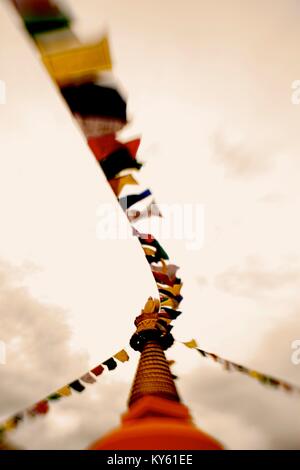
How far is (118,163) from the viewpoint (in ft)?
13.7

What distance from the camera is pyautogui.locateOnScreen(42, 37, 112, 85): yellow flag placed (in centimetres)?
296

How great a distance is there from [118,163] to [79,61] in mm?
1435

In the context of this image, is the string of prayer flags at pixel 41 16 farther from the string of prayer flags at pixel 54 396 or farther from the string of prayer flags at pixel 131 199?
the string of prayer flags at pixel 54 396

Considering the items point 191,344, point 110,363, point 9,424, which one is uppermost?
point 191,344

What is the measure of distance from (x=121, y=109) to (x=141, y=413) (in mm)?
5375

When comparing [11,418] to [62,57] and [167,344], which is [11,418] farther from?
[62,57]

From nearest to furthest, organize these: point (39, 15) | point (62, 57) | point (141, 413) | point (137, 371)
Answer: point (39, 15)
point (62, 57)
point (141, 413)
point (137, 371)

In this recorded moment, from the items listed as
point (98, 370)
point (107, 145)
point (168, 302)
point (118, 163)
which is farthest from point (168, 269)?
point (98, 370)

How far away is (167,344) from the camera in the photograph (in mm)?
7621

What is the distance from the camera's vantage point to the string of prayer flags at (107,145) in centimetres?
394

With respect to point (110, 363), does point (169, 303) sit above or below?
above

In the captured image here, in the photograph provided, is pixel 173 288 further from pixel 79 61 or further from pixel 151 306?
pixel 79 61

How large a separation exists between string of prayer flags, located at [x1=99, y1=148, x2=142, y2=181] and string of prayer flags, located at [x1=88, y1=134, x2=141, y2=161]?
0.05 m
